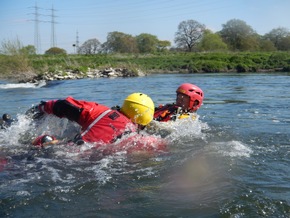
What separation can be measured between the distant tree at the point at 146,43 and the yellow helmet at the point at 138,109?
87954 mm

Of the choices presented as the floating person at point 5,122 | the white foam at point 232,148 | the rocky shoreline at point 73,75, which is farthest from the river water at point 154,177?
the rocky shoreline at point 73,75

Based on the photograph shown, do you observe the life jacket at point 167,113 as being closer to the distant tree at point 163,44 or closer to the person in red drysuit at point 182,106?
the person in red drysuit at point 182,106

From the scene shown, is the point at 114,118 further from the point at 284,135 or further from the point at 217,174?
the point at 284,135

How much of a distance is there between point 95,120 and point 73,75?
88.1ft

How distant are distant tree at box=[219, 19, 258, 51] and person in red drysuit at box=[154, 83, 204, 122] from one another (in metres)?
66.2

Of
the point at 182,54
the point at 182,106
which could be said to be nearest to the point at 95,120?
the point at 182,106

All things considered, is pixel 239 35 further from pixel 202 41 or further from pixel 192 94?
pixel 192 94

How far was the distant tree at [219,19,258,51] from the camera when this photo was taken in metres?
72.1

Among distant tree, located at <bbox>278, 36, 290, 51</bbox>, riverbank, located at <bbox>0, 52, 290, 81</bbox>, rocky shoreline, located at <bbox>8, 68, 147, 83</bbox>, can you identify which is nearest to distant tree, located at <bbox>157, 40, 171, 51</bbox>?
distant tree, located at <bbox>278, 36, 290, 51</bbox>

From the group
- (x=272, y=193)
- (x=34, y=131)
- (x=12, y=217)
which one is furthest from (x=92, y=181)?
(x=34, y=131)

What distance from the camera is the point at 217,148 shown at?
6.36 metres

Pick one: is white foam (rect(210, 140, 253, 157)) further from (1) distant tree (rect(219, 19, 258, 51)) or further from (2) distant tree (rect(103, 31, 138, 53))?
(2) distant tree (rect(103, 31, 138, 53))

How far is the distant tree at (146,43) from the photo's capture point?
9450 centimetres

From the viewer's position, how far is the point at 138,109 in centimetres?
613
